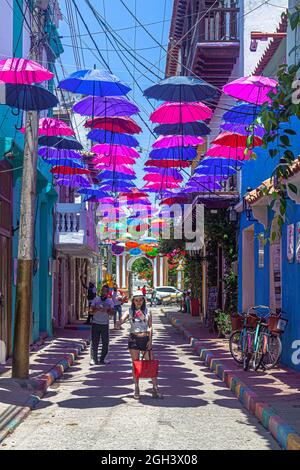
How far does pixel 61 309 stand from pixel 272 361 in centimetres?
1617

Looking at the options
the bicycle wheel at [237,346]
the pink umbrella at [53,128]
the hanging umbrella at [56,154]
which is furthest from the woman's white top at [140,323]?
the hanging umbrella at [56,154]

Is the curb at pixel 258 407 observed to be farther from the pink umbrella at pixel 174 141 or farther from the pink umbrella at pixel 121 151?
the pink umbrella at pixel 121 151

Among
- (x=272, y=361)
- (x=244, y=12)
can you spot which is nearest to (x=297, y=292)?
(x=272, y=361)

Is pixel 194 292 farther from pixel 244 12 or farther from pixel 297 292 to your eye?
pixel 297 292

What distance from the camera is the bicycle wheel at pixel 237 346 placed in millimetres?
14849

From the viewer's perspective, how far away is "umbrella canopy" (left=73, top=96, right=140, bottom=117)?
13664 millimetres

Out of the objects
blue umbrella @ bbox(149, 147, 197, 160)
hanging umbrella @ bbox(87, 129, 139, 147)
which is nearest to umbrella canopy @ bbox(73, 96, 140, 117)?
hanging umbrella @ bbox(87, 129, 139, 147)

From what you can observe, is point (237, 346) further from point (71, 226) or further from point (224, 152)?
Answer: point (71, 226)

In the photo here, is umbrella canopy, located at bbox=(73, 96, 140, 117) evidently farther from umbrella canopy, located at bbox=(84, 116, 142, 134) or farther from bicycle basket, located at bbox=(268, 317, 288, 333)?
bicycle basket, located at bbox=(268, 317, 288, 333)

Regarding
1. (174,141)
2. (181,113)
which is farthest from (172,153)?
(181,113)

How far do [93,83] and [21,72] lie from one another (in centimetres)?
177

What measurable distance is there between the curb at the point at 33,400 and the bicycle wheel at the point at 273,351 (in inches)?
158

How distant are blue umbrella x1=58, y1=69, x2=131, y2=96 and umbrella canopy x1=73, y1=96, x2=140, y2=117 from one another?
0.70 m
